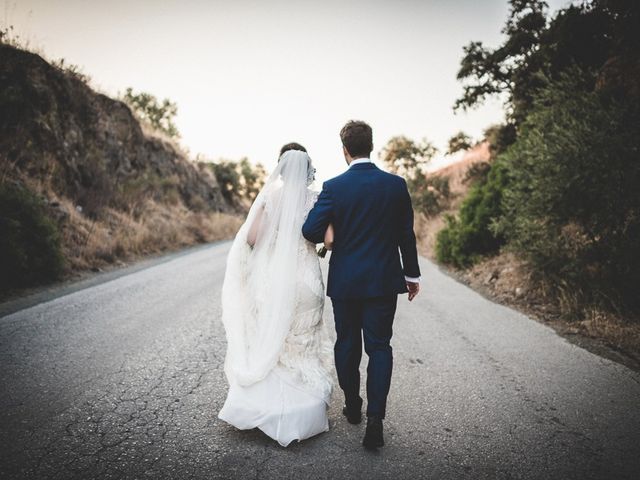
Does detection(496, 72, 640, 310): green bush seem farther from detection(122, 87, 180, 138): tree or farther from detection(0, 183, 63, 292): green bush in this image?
detection(122, 87, 180, 138): tree

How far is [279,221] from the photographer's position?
3021 millimetres

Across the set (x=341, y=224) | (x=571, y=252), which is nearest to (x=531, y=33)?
(x=571, y=252)

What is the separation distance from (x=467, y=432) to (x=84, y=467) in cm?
271

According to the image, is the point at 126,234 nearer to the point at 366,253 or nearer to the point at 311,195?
the point at 311,195

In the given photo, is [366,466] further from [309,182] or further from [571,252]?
[571,252]

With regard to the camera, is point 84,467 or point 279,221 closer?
point 84,467

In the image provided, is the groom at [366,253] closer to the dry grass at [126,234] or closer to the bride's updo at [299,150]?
the bride's updo at [299,150]

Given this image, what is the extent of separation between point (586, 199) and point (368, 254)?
5.19 metres

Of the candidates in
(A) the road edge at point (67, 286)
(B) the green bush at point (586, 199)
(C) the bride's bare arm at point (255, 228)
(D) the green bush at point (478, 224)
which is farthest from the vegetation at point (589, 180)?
(A) the road edge at point (67, 286)

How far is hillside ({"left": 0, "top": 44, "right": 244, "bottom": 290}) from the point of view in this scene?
778cm

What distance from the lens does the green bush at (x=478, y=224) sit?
10.7 m

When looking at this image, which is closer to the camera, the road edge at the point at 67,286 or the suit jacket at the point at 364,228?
the suit jacket at the point at 364,228

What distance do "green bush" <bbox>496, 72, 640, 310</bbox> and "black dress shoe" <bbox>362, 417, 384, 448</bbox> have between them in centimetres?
480

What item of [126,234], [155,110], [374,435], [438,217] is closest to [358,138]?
[374,435]
